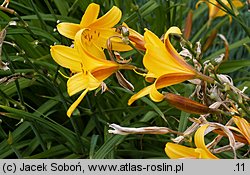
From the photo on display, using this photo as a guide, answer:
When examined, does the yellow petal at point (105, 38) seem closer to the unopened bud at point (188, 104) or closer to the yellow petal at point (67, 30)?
the yellow petal at point (67, 30)

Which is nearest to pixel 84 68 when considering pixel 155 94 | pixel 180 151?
pixel 155 94

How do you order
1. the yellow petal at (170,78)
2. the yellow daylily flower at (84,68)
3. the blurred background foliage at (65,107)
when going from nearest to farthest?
the yellow petal at (170,78) < the yellow daylily flower at (84,68) < the blurred background foliage at (65,107)

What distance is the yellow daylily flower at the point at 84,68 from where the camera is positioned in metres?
1.18

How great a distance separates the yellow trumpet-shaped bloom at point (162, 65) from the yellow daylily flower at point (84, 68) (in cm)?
12

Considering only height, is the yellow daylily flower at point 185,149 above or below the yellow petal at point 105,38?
below

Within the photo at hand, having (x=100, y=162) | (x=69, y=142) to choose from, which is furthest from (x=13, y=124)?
(x=100, y=162)

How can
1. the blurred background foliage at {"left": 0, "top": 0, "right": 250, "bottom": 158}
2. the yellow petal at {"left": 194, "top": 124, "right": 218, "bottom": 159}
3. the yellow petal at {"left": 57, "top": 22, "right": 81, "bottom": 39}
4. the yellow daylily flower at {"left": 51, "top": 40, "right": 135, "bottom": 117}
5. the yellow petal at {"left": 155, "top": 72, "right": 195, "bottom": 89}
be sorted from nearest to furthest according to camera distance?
the yellow petal at {"left": 194, "top": 124, "right": 218, "bottom": 159}, the yellow petal at {"left": 155, "top": 72, "right": 195, "bottom": 89}, the yellow daylily flower at {"left": 51, "top": 40, "right": 135, "bottom": 117}, the yellow petal at {"left": 57, "top": 22, "right": 81, "bottom": 39}, the blurred background foliage at {"left": 0, "top": 0, "right": 250, "bottom": 158}

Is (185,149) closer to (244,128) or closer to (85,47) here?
(244,128)

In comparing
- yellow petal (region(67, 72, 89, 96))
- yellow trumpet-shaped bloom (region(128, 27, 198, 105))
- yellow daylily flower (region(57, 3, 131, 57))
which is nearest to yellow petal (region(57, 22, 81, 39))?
yellow daylily flower (region(57, 3, 131, 57))

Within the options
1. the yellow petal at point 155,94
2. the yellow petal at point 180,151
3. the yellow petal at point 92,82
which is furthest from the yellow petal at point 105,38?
the yellow petal at point 180,151

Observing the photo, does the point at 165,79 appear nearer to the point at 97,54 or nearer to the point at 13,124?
the point at 97,54

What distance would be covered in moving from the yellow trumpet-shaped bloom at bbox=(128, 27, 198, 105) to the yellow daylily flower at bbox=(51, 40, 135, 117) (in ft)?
0.39

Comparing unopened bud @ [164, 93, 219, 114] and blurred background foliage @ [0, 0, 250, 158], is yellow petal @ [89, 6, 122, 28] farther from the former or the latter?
blurred background foliage @ [0, 0, 250, 158]

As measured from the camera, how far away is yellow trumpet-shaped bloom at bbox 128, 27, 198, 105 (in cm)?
105
